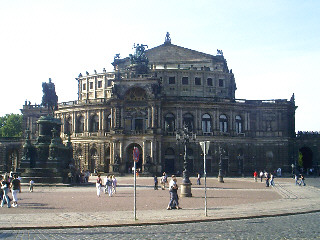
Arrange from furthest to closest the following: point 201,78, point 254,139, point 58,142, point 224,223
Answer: point 201,78 → point 254,139 → point 58,142 → point 224,223

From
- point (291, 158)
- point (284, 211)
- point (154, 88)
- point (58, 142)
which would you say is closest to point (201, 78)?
point (154, 88)

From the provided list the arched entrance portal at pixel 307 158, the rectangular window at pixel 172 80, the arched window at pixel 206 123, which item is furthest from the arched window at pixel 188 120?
the arched entrance portal at pixel 307 158

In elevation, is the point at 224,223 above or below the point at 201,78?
below

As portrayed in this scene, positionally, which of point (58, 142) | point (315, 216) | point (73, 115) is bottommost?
point (315, 216)

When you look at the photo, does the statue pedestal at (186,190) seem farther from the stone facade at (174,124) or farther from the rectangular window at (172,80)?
the rectangular window at (172,80)

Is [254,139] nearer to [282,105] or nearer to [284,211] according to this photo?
[282,105]

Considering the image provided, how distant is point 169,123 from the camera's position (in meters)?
75.2

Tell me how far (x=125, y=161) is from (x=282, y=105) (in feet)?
102

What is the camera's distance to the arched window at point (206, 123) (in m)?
75.8

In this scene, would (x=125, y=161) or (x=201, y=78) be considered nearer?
(x=125, y=161)

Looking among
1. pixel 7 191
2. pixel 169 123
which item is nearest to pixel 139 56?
pixel 169 123

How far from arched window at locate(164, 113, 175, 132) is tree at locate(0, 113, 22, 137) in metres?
51.6

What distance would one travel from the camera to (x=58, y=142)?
41406 mm

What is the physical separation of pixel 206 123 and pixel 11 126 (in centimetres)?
6064
